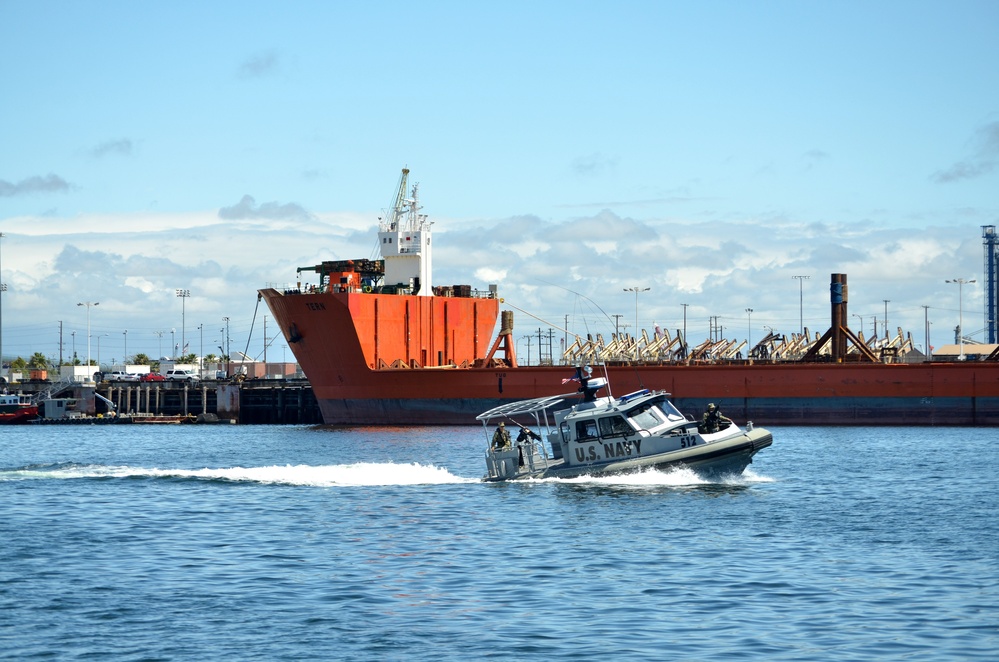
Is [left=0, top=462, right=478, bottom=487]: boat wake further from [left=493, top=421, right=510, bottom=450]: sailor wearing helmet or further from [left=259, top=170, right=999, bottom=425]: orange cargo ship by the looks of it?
[left=259, top=170, right=999, bottom=425]: orange cargo ship

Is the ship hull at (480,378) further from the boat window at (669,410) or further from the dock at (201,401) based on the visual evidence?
the boat window at (669,410)

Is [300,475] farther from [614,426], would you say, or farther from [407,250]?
[407,250]

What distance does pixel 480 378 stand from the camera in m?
72.4

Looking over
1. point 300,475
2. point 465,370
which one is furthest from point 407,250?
point 300,475

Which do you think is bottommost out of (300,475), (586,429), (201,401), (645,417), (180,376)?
(300,475)

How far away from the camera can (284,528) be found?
27.6 m

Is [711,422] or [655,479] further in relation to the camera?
[711,422]

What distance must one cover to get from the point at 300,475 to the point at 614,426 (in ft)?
34.7

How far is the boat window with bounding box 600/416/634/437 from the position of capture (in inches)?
1286

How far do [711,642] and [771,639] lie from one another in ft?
2.68

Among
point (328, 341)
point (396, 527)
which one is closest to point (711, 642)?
point (396, 527)

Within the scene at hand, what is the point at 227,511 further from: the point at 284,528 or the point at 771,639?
the point at 771,639

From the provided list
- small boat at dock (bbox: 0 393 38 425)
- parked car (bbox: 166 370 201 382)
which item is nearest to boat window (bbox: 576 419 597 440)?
small boat at dock (bbox: 0 393 38 425)

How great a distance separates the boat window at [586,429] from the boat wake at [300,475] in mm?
4538
